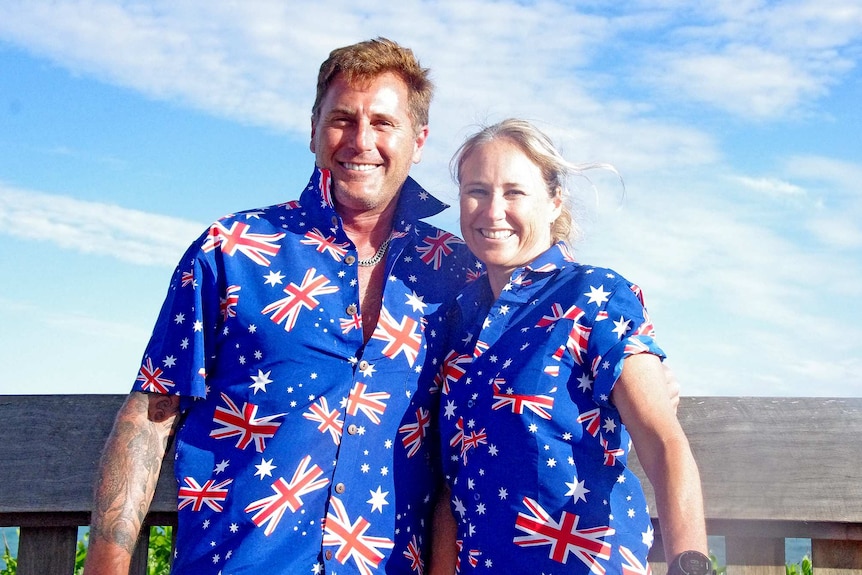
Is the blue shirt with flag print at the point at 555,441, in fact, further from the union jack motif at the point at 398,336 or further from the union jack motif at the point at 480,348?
the union jack motif at the point at 398,336

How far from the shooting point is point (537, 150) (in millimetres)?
2414

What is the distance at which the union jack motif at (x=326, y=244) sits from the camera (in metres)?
2.53

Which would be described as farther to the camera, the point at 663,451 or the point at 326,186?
the point at 326,186

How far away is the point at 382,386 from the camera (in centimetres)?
237

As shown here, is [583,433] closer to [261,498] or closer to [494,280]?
[494,280]

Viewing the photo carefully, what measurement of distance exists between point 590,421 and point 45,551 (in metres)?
1.65

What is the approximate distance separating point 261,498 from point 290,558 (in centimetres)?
17

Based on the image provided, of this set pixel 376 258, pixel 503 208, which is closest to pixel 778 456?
pixel 503 208

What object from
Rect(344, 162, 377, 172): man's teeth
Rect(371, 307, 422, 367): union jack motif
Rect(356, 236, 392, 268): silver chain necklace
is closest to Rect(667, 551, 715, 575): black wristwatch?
Rect(371, 307, 422, 367): union jack motif

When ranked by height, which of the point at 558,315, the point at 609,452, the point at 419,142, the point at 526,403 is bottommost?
the point at 609,452

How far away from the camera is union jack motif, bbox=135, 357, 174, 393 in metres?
2.34

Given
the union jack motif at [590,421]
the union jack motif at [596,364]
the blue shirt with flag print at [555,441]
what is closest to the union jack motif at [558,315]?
the blue shirt with flag print at [555,441]

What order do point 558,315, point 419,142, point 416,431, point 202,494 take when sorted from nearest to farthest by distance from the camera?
1. point 558,315
2. point 202,494
3. point 416,431
4. point 419,142

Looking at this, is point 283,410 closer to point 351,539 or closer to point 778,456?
point 351,539
